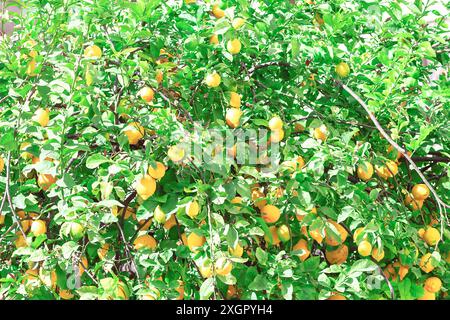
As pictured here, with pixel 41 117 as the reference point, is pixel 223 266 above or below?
below

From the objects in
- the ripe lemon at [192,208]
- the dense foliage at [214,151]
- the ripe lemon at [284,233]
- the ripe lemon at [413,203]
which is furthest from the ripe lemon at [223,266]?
the ripe lemon at [413,203]

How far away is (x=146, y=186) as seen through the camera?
1.38m

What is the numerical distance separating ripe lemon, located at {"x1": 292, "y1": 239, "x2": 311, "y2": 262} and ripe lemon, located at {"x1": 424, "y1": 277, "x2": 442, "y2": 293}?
0.33m

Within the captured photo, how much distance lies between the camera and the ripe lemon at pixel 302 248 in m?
1.51

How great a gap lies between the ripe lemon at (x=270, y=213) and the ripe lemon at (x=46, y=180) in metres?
0.52

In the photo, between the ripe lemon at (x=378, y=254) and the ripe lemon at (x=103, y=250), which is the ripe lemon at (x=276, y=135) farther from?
the ripe lemon at (x=103, y=250)

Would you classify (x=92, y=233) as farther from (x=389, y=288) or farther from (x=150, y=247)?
(x=389, y=288)

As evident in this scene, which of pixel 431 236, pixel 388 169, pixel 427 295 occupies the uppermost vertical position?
pixel 388 169

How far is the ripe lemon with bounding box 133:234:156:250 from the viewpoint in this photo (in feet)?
4.91

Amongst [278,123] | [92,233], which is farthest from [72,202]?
[278,123]

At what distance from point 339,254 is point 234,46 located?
0.58 meters

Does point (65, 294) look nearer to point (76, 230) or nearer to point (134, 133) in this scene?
point (76, 230)

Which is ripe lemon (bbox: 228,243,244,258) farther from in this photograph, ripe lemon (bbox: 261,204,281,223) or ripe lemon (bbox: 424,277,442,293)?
ripe lemon (bbox: 424,277,442,293)

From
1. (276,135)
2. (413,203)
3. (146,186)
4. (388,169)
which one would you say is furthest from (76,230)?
(413,203)
